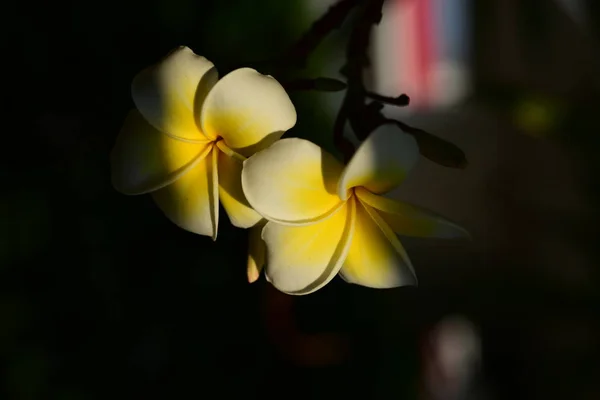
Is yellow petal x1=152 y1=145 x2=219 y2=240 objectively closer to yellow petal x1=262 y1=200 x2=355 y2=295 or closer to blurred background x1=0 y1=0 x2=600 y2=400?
yellow petal x1=262 y1=200 x2=355 y2=295

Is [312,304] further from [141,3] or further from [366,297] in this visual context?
[141,3]

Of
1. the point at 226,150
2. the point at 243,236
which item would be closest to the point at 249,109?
the point at 226,150

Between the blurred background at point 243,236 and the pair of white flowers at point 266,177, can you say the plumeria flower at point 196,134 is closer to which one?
the pair of white flowers at point 266,177

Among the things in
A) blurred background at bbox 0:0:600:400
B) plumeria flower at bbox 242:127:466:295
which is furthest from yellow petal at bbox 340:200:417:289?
blurred background at bbox 0:0:600:400

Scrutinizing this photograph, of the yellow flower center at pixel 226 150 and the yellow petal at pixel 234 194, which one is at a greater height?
the yellow flower center at pixel 226 150

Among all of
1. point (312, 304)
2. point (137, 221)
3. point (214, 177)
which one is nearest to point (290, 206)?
point (214, 177)

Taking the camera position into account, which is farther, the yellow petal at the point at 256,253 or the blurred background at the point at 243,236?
the blurred background at the point at 243,236

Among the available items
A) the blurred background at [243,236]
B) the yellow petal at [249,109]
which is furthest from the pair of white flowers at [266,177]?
the blurred background at [243,236]
